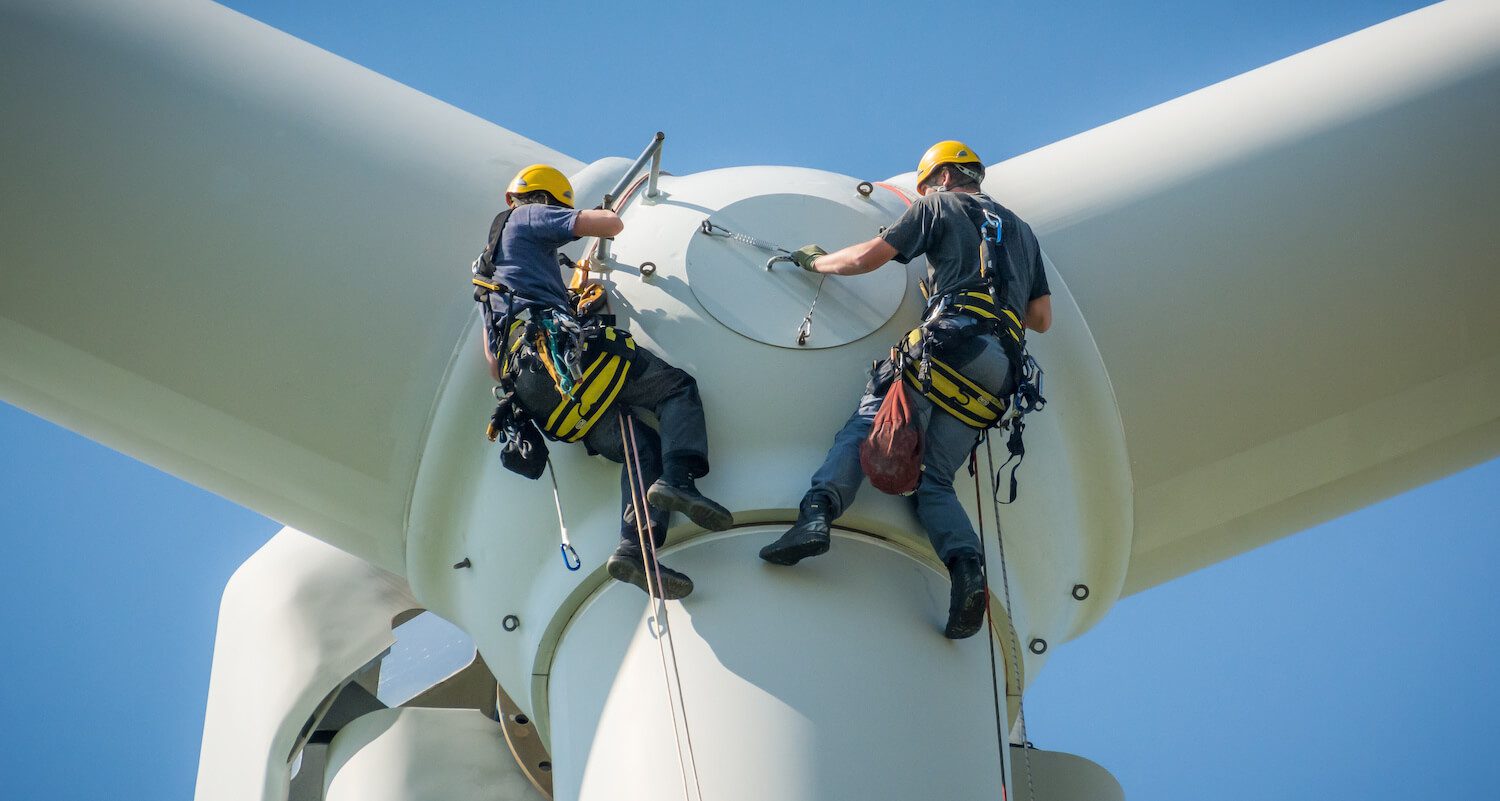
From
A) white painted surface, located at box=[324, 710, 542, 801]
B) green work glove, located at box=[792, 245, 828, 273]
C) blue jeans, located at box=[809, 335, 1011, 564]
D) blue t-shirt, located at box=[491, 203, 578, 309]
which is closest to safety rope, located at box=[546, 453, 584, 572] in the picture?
blue t-shirt, located at box=[491, 203, 578, 309]

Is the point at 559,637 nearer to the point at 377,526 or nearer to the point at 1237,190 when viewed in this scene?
the point at 377,526

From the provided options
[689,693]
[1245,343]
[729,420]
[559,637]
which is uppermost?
[1245,343]

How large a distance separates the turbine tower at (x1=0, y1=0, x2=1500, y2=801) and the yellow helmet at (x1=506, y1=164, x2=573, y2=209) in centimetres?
27

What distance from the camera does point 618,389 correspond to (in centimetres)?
848

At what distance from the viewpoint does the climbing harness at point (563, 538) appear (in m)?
8.51

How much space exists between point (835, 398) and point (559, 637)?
66.0 inches

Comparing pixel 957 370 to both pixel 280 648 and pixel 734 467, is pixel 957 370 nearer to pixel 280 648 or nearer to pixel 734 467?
pixel 734 467

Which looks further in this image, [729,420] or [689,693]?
[729,420]

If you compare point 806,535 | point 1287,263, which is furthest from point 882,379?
point 1287,263

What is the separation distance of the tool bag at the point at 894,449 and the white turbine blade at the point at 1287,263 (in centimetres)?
161

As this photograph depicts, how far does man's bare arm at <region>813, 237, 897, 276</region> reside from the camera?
28.2 feet

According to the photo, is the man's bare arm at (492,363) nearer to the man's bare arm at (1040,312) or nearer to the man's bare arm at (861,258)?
the man's bare arm at (861,258)

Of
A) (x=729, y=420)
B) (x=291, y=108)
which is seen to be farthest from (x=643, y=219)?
(x=291, y=108)

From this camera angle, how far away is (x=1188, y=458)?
9.64m
